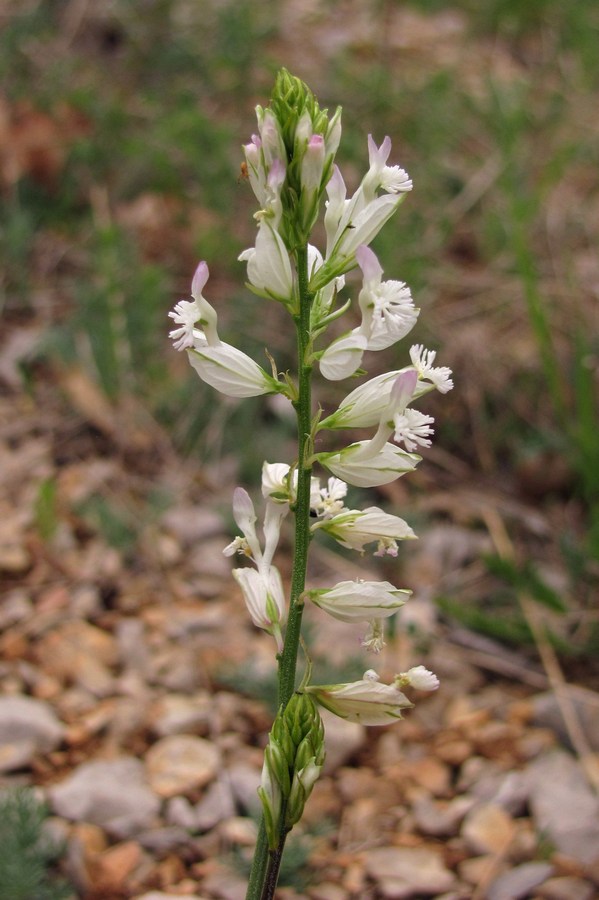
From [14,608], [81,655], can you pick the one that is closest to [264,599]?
[81,655]

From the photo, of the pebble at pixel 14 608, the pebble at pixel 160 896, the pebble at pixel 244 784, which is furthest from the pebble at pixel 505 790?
the pebble at pixel 14 608

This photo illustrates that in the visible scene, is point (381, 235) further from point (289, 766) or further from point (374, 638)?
point (289, 766)

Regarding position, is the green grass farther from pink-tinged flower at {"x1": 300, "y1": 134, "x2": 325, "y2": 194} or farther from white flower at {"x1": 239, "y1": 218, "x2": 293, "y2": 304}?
pink-tinged flower at {"x1": 300, "y1": 134, "x2": 325, "y2": 194}

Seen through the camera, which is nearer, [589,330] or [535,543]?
[535,543]

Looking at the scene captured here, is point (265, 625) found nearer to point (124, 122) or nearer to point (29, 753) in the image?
point (29, 753)

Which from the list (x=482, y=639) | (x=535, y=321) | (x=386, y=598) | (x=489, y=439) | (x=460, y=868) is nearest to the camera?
(x=386, y=598)

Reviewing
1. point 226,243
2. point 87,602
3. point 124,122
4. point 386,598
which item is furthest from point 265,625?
point 124,122

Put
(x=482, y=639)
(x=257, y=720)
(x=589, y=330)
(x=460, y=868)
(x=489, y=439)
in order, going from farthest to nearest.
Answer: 1. (x=589, y=330)
2. (x=489, y=439)
3. (x=482, y=639)
4. (x=257, y=720)
5. (x=460, y=868)

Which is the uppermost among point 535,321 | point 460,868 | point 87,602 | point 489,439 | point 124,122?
point 124,122
